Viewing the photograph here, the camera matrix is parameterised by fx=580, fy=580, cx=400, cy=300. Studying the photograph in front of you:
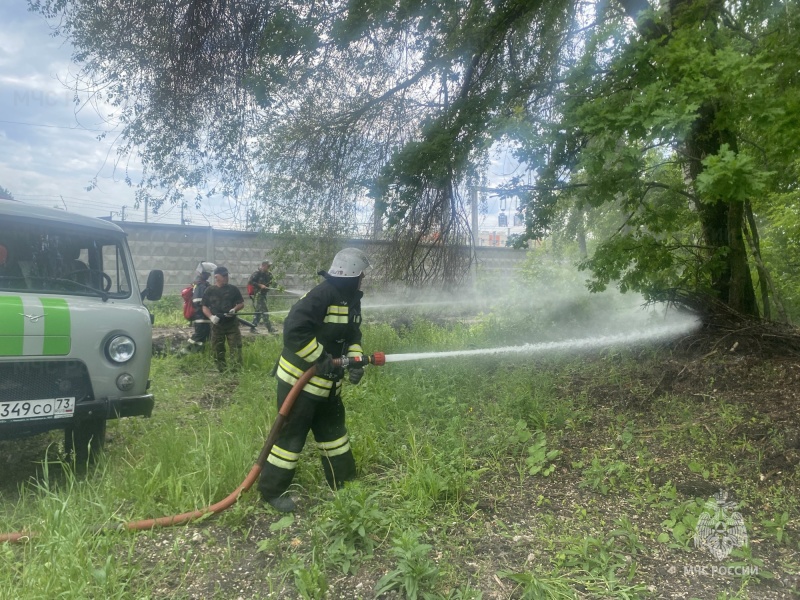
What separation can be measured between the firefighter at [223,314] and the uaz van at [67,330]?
3163mm

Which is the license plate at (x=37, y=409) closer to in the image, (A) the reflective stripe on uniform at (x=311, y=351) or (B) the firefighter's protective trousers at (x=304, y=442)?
(B) the firefighter's protective trousers at (x=304, y=442)

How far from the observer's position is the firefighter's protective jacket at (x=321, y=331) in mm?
3773

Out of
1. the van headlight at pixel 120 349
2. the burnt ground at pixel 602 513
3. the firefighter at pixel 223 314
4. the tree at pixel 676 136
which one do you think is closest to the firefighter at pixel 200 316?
the firefighter at pixel 223 314

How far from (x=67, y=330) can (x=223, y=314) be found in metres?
4.12

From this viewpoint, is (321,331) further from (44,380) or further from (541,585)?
(541,585)

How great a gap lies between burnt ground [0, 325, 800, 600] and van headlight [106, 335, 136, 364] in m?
0.95

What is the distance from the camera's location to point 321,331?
396cm

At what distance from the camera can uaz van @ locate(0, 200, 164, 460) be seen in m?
3.85

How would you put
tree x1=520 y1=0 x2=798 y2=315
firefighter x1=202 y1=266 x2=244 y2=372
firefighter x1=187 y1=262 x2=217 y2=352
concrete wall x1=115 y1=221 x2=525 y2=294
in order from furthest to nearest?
1. concrete wall x1=115 y1=221 x2=525 y2=294
2. firefighter x1=187 y1=262 x2=217 y2=352
3. firefighter x1=202 y1=266 x2=244 y2=372
4. tree x1=520 y1=0 x2=798 y2=315

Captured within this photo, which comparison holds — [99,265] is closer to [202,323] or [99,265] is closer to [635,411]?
[202,323]

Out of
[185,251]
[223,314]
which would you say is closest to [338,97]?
[223,314]

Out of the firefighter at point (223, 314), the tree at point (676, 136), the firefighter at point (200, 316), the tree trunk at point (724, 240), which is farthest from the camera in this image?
the firefighter at point (200, 316)

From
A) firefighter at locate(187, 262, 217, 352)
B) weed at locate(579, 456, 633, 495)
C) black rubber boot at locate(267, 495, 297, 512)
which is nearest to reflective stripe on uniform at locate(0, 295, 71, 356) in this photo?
black rubber boot at locate(267, 495, 297, 512)

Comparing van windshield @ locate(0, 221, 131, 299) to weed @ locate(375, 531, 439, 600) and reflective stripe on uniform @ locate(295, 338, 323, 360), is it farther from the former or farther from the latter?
weed @ locate(375, 531, 439, 600)
